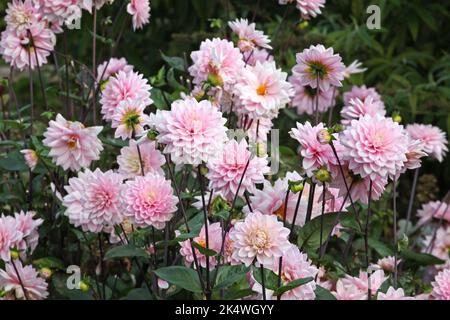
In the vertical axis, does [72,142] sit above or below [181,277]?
above

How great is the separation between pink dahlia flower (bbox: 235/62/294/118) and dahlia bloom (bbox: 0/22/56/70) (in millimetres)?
536

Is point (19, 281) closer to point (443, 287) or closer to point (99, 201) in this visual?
point (99, 201)

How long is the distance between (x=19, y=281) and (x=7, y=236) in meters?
0.10

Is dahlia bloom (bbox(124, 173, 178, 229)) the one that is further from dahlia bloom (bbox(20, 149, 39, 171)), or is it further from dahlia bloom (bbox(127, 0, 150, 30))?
dahlia bloom (bbox(127, 0, 150, 30))

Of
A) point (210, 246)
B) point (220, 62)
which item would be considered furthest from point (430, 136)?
point (210, 246)

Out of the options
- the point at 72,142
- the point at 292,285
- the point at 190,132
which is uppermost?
the point at 190,132

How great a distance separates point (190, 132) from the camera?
1286 millimetres

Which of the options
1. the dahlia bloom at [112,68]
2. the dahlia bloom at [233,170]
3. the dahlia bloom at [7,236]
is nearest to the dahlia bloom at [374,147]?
the dahlia bloom at [233,170]

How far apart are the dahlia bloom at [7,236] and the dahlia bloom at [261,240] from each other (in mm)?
492

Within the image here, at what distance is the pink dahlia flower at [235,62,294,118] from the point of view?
154cm

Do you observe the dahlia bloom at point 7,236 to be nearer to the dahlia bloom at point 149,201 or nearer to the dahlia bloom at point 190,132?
the dahlia bloom at point 149,201

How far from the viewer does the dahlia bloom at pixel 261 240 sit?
4.21 ft

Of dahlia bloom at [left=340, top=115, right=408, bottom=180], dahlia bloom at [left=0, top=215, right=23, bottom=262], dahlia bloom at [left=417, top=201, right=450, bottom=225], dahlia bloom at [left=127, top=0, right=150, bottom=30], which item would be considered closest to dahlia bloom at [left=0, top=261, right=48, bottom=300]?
dahlia bloom at [left=0, top=215, right=23, bottom=262]
